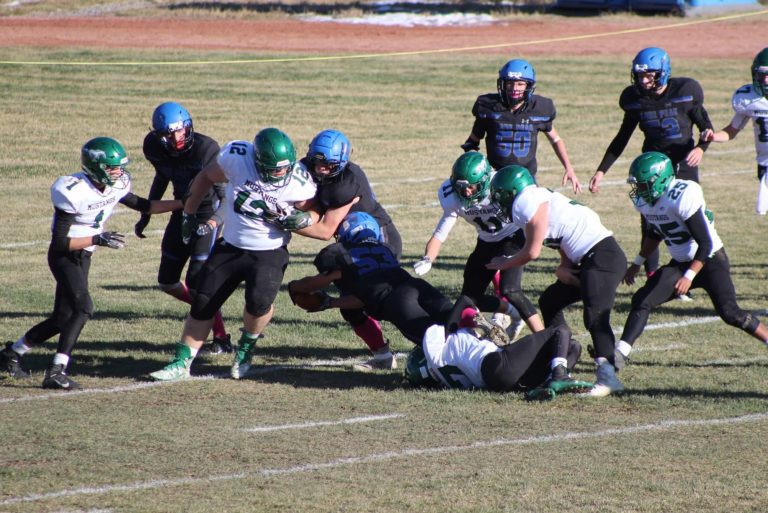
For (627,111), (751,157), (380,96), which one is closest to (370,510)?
(627,111)

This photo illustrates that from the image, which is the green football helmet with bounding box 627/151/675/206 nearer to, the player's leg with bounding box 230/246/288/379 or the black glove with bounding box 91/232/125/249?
the player's leg with bounding box 230/246/288/379

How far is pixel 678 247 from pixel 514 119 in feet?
8.54

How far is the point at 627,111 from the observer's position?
1077 centimetres

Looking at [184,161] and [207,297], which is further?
[184,161]

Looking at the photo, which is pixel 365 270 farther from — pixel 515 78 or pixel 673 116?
pixel 673 116

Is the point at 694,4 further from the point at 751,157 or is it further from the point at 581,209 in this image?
the point at 581,209

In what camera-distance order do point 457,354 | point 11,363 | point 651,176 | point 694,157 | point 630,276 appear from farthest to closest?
point 694,157 < point 630,276 < point 11,363 < point 651,176 < point 457,354

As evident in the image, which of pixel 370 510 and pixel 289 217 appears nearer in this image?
pixel 370 510

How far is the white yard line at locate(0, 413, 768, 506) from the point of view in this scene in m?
5.81

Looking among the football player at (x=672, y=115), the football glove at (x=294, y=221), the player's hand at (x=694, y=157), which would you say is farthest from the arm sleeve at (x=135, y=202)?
the player's hand at (x=694, y=157)

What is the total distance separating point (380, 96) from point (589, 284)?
16.8m

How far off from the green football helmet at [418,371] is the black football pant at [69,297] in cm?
219

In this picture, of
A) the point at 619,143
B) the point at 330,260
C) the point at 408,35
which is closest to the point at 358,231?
the point at 330,260

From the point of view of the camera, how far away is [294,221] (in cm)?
785
